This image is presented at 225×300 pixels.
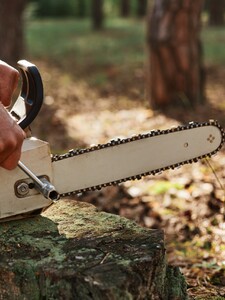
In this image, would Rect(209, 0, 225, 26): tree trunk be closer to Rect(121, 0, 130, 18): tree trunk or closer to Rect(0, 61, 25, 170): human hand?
Rect(121, 0, 130, 18): tree trunk

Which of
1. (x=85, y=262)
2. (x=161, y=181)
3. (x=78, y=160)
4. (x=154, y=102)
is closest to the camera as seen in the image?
(x=85, y=262)

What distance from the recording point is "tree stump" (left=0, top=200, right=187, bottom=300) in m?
2.07

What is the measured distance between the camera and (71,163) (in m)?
2.60

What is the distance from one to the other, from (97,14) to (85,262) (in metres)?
13.7

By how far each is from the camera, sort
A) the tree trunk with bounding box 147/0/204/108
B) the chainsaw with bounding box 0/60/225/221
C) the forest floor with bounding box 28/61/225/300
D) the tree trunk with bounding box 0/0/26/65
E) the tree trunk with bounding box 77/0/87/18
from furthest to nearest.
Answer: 1. the tree trunk with bounding box 77/0/87/18
2. the tree trunk with bounding box 0/0/26/65
3. the tree trunk with bounding box 147/0/204/108
4. the forest floor with bounding box 28/61/225/300
5. the chainsaw with bounding box 0/60/225/221

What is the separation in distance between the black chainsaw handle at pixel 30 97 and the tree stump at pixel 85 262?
421mm

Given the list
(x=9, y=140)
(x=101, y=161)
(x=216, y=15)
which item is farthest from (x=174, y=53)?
(x=216, y=15)

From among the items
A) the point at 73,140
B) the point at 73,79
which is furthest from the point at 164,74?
the point at 73,79

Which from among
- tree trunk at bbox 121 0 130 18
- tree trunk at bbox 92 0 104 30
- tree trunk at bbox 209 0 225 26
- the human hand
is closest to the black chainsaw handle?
the human hand

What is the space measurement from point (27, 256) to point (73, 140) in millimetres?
3611

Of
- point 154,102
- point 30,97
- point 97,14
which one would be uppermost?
point 30,97

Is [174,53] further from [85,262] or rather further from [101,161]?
[85,262]

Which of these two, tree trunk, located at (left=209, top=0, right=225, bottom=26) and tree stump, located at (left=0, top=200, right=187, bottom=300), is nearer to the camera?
tree stump, located at (left=0, top=200, right=187, bottom=300)

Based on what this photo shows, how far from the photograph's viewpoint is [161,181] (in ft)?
15.2
